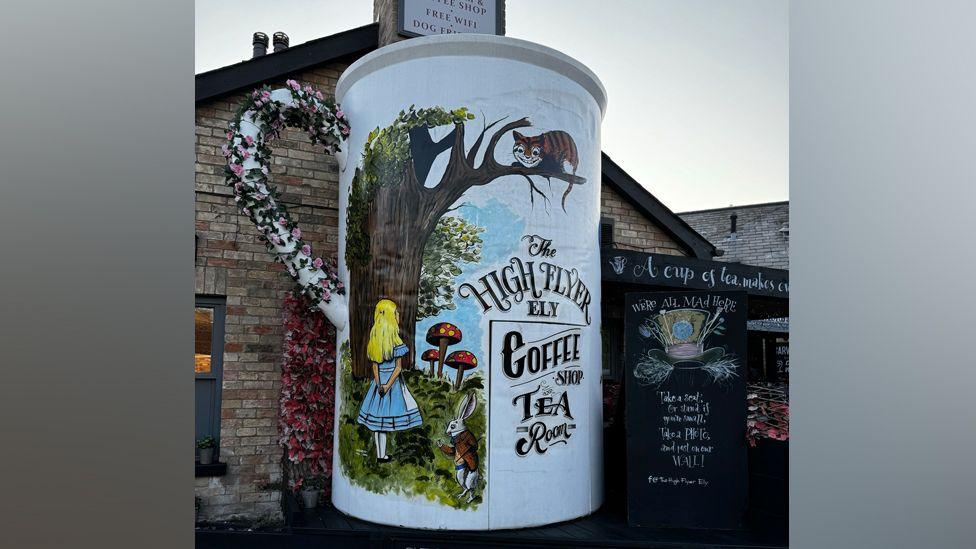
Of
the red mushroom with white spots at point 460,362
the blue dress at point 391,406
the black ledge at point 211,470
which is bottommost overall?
the black ledge at point 211,470

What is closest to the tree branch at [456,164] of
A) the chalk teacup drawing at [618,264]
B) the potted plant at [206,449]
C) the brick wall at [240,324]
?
the chalk teacup drawing at [618,264]

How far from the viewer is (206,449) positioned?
17.1ft

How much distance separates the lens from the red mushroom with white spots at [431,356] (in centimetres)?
430

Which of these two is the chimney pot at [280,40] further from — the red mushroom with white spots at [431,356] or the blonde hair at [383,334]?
the red mushroom with white spots at [431,356]

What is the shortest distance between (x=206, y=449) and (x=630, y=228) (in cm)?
499

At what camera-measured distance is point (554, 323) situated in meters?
4.52

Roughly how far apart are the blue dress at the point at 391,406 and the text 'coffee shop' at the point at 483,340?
0.01 meters

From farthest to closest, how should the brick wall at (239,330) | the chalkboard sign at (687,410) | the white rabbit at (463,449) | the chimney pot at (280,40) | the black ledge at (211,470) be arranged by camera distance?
1. the chimney pot at (280,40)
2. the brick wall at (239,330)
3. the black ledge at (211,470)
4. the chalkboard sign at (687,410)
5. the white rabbit at (463,449)

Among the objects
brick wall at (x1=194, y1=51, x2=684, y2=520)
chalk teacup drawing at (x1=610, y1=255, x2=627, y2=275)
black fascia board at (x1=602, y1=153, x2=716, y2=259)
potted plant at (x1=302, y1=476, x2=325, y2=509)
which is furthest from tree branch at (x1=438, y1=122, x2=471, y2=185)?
black fascia board at (x1=602, y1=153, x2=716, y2=259)

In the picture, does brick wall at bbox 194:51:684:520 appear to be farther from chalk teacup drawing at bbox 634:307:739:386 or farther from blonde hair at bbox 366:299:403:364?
chalk teacup drawing at bbox 634:307:739:386

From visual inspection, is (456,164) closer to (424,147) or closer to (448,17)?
(424,147)

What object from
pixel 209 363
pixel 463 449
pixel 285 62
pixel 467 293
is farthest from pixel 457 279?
pixel 285 62

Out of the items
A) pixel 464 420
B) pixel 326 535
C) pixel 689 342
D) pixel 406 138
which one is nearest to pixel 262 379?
pixel 326 535

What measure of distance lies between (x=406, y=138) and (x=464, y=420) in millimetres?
1885
